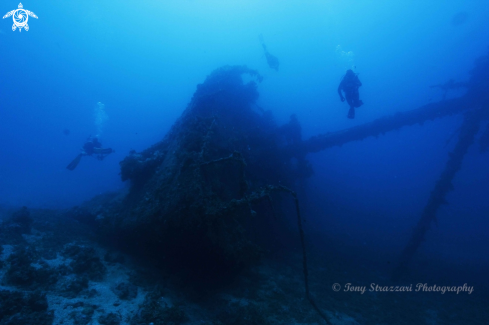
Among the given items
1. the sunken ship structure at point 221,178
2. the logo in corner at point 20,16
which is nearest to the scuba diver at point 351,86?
the sunken ship structure at point 221,178

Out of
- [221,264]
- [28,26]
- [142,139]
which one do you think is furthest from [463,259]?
[28,26]

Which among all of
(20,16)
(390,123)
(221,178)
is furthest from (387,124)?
(20,16)

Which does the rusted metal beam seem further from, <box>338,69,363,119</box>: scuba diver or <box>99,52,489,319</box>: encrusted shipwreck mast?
<box>338,69,363,119</box>: scuba diver

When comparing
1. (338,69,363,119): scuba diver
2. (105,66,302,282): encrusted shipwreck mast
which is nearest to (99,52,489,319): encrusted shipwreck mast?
(105,66,302,282): encrusted shipwreck mast

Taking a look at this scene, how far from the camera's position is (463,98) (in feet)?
35.3

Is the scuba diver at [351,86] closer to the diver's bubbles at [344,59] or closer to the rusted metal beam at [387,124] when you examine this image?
the rusted metal beam at [387,124]

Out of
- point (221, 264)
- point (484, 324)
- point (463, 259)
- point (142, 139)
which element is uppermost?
point (142, 139)

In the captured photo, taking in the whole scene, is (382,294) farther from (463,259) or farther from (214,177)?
(463,259)

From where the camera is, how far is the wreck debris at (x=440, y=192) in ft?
32.9

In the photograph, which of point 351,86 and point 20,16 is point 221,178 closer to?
point 351,86

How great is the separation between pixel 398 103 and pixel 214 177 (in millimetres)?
145844

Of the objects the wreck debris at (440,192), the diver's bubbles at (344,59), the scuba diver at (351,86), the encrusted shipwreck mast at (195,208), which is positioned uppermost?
the diver's bubbles at (344,59)

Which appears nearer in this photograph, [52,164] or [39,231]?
[39,231]

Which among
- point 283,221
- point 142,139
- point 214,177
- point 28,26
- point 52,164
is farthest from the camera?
point 28,26
